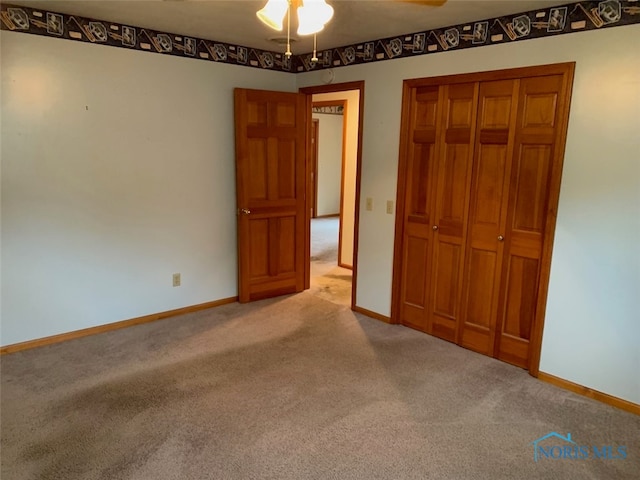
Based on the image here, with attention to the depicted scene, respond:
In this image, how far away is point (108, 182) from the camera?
340 centimetres

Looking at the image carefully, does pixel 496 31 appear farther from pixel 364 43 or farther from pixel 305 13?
pixel 305 13

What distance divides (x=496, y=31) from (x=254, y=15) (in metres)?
1.65

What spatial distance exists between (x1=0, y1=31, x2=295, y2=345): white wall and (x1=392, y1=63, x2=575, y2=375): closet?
5.77 feet

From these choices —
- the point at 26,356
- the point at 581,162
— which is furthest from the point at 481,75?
the point at 26,356

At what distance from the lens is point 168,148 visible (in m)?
3.68

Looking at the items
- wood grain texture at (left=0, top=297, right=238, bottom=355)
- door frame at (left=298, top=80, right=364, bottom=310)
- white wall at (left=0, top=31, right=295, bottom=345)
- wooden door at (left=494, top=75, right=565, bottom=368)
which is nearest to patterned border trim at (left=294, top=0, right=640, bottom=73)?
door frame at (left=298, top=80, right=364, bottom=310)

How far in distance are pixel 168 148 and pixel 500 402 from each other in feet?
10.4

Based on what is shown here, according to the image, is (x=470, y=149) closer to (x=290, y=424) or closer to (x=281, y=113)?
(x=281, y=113)

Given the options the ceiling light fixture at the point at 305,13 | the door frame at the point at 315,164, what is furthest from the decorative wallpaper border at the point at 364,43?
the door frame at the point at 315,164

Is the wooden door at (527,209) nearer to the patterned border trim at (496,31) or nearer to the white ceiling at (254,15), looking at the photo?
the patterned border trim at (496,31)

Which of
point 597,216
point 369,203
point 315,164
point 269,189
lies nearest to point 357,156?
point 369,203

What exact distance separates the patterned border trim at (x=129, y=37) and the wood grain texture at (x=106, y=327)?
7.24ft

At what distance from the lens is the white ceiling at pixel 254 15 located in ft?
8.80

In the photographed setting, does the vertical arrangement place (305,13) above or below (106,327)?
above
